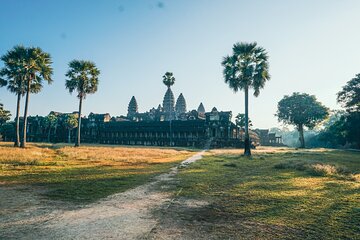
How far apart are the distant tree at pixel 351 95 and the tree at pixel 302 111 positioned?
16.4 meters

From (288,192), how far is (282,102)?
2613 inches

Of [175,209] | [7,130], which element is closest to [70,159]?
[175,209]

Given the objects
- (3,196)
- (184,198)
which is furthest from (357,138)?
(3,196)

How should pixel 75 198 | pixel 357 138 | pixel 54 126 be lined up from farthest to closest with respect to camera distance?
pixel 54 126
pixel 357 138
pixel 75 198

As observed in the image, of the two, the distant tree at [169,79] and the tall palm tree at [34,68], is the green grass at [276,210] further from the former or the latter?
the distant tree at [169,79]

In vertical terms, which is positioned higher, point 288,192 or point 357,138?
point 357,138

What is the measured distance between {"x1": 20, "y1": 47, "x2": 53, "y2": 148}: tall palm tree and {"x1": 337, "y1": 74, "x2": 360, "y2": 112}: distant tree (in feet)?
176

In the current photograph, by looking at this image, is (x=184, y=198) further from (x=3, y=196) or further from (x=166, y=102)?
(x=166, y=102)

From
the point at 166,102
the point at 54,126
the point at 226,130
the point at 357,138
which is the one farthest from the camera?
the point at 166,102

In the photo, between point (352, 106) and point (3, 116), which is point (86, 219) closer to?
point (352, 106)

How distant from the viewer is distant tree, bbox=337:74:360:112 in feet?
149

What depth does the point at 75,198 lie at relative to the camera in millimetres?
7848

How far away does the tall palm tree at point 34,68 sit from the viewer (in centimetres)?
3347

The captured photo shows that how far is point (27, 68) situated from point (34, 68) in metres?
0.89
